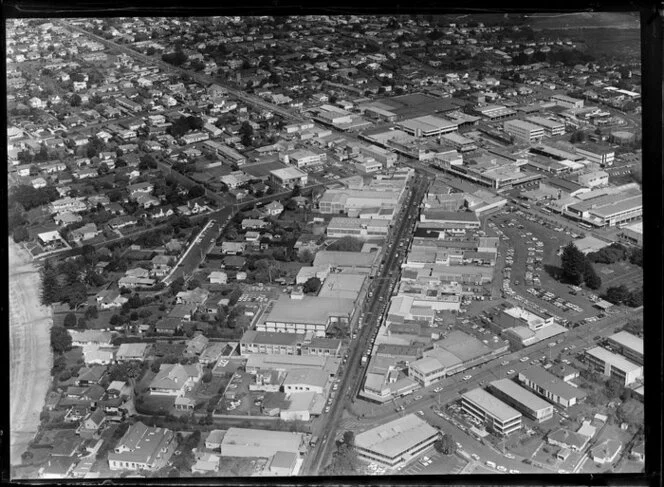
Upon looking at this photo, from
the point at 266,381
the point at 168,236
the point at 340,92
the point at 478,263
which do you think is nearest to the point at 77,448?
the point at 266,381

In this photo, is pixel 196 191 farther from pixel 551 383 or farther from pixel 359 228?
pixel 551 383

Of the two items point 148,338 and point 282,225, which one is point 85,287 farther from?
point 282,225

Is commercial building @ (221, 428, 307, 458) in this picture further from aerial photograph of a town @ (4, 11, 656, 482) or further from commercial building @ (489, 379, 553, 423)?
commercial building @ (489, 379, 553, 423)

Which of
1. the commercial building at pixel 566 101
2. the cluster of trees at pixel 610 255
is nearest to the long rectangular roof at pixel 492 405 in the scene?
the cluster of trees at pixel 610 255

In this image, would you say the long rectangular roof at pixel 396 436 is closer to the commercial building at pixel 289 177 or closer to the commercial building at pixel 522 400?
the commercial building at pixel 522 400

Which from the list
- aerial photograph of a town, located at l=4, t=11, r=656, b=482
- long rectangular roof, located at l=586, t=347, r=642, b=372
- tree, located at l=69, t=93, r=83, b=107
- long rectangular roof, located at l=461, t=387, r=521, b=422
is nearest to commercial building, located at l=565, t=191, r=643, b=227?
aerial photograph of a town, located at l=4, t=11, r=656, b=482
